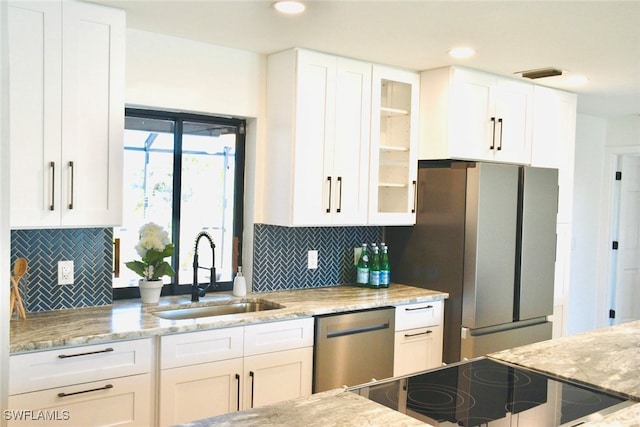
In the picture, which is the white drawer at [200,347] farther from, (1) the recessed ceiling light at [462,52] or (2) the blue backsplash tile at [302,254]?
(1) the recessed ceiling light at [462,52]

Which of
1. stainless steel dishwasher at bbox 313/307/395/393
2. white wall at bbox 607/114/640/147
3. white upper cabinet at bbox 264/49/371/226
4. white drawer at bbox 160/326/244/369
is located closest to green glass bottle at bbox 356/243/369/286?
white upper cabinet at bbox 264/49/371/226

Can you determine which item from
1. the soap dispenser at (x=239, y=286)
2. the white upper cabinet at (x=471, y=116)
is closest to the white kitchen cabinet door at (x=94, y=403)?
the soap dispenser at (x=239, y=286)

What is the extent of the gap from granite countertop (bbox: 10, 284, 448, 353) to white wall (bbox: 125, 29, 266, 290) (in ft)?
1.57

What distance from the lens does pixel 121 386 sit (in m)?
2.44

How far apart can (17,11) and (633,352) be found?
295 cm

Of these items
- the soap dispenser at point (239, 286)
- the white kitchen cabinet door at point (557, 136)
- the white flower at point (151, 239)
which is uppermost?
the white kitchen cabinet door at point (557, 136)

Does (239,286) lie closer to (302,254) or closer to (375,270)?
(302,254)

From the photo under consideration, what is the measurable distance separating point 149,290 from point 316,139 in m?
1.27

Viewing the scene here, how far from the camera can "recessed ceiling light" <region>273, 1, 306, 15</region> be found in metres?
2.48

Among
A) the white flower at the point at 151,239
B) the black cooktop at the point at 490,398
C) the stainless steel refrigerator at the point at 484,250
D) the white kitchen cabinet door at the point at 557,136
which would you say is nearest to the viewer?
the black cooktop at the point at 490,398

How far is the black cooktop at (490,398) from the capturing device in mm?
1673

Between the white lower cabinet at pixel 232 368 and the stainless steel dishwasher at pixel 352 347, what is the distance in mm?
65

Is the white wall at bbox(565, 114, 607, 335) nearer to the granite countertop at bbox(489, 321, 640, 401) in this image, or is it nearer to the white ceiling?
the white ceiling

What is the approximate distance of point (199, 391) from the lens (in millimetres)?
2664
